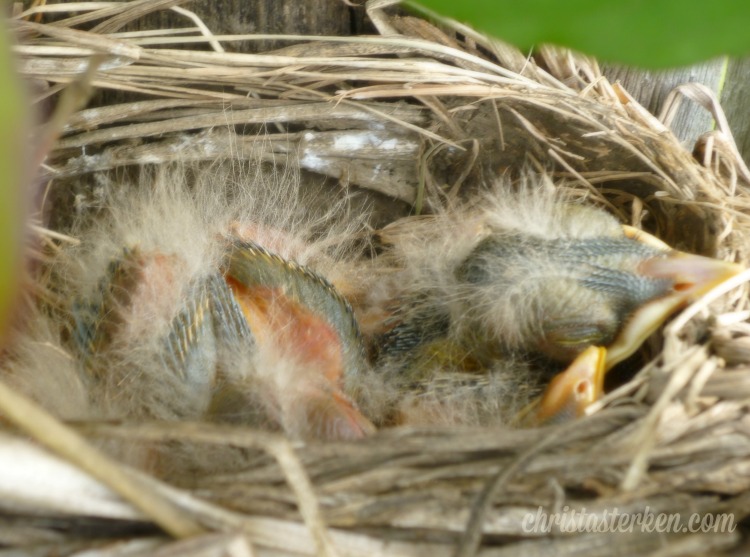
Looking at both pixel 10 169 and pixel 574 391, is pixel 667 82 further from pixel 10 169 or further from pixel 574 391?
→ pixel 10 169

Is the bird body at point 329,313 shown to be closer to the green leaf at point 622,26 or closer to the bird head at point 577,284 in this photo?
the bird head at point 577,284

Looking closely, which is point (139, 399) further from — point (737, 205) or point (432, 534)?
point (737, 205)

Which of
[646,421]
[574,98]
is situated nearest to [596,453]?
[646,421]

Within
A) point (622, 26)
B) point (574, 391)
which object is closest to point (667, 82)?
point (574, 391)

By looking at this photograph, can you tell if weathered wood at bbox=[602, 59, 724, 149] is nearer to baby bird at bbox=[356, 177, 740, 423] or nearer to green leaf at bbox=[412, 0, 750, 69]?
baby bird at bbox=[356, 177, 740, 423]

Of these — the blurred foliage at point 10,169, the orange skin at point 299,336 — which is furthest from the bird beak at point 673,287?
the blurred foliage at point 10,169
